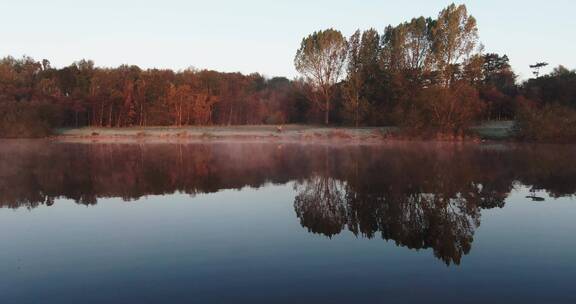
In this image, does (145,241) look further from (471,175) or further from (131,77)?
(131,77)

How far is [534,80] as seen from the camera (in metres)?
69.5

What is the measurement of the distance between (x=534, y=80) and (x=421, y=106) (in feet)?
93.9

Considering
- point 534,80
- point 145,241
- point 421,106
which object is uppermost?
point 534,80

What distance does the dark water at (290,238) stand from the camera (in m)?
7.68

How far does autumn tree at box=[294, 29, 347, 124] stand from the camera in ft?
223

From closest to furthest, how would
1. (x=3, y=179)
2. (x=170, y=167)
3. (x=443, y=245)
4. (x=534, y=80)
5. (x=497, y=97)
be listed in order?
(x=443, y=245) < (x=3, y=179) < (x=170, y=167) < (x=497, y=97) < (x=534, y=80)

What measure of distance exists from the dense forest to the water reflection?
19.7 meters

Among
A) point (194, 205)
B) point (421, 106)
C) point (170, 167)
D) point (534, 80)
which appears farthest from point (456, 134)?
point (194, 205)

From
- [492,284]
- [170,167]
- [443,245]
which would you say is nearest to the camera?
[492,284]

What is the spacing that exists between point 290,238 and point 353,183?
838 centimetres

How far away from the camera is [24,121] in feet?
203

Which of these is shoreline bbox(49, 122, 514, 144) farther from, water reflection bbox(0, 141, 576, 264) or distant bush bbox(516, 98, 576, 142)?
water reflection bbox(0, 141, 576, 264)

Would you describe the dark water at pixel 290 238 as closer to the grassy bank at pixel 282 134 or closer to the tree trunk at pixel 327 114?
the grassy bank at pixel 282 134

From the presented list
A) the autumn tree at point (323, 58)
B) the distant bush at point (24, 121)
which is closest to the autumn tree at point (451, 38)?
the autumn tree at point (323, 58)
